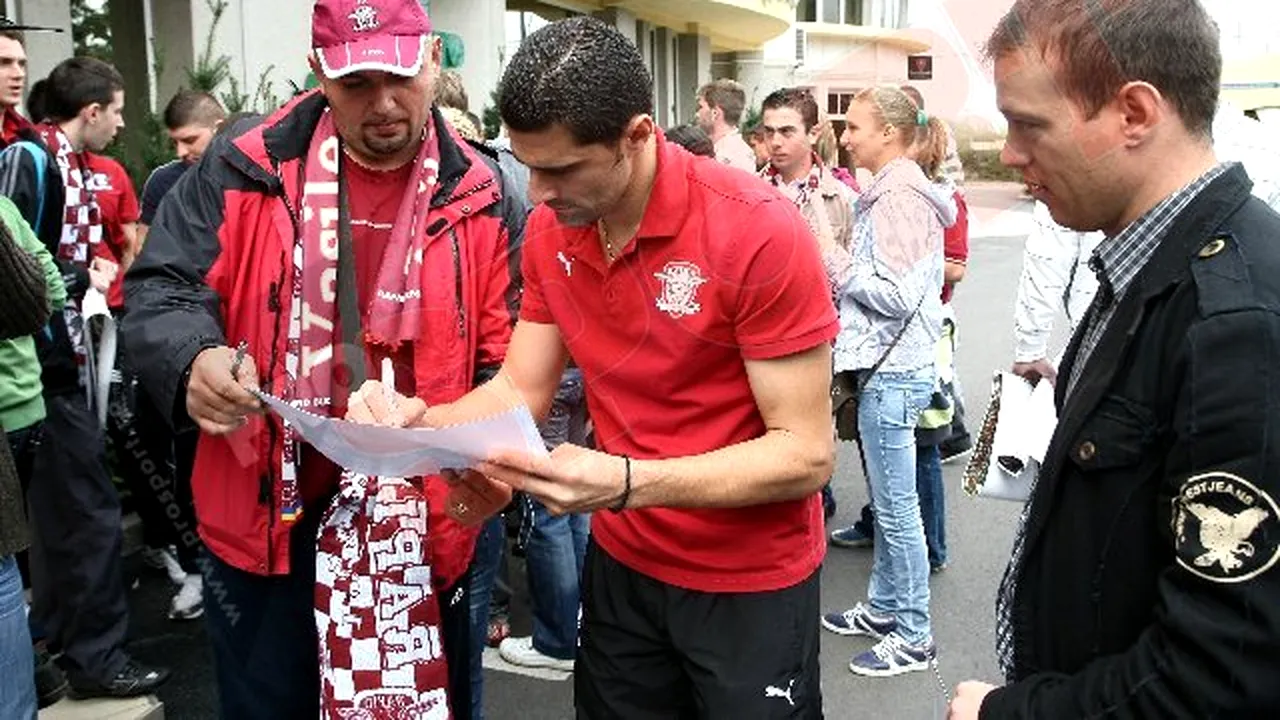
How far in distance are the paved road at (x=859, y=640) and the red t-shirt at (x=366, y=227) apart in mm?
1311

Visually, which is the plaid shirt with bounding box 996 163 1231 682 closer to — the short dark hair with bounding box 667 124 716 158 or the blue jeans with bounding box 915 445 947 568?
the blue jeans with bounding box 915 445 947 568

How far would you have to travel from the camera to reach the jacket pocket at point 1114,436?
1.34 metres

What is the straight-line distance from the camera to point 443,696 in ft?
8.17

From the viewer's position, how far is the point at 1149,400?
4.37ft

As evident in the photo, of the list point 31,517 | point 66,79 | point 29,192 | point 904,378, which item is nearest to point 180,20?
point 66,79

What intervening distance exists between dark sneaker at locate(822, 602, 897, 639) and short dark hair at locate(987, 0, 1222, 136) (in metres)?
3.33

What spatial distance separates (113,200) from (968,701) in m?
5.05

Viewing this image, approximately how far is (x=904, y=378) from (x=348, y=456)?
281cm

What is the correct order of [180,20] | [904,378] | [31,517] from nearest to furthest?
[31,517] < [904,378] < [180,20]

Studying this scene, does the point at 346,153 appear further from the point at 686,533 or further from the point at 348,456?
the point at 686,533

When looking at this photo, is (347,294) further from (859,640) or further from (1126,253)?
(859,640)

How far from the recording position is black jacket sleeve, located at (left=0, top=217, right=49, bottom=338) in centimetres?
254

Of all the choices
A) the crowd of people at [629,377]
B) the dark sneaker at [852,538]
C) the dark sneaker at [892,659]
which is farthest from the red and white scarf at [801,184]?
the crowd of people at [629,377]

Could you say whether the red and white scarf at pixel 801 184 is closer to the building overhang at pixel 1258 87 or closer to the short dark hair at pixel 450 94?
the short dark hair at pixel 450 94
